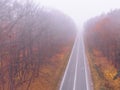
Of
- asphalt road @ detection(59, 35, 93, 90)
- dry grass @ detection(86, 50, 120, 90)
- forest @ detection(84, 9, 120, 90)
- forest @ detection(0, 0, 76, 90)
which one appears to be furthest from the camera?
forest @ detection(84, 9, 120, 90)

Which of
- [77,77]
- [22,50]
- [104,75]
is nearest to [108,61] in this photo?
[104,75]

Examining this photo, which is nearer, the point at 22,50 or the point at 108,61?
the point at 22,50

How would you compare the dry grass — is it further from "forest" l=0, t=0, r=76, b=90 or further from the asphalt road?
"forest" l=0, t=0, r=76, b=90

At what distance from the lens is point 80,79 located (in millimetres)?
46656

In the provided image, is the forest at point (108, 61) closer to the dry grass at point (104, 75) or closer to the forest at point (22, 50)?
the dry grass at point (104, 75)

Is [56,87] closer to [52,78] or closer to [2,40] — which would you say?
[52,78]

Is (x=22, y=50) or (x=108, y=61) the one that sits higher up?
(x=22, y=50)

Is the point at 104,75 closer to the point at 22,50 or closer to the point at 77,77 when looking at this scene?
the point at 77,77

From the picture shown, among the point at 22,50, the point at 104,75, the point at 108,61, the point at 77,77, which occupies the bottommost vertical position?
the point at 104,75

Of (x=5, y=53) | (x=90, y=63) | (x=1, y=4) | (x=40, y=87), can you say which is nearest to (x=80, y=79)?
(x=40, y=87)

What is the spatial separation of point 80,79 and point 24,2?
19.4 meters

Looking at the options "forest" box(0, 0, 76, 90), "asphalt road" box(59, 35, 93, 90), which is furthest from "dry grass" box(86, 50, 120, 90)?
Answer: "forest" box(0, 0, 76, 90)

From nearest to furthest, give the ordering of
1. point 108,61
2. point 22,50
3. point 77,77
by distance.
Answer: point 22,50 < point 77,77 < point 108,61

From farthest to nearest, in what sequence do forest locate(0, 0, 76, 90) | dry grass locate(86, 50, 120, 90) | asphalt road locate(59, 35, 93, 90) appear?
asphalt road locate(59, 35, 93, 90)
dry grass locate(86, 50, 120, 90)
forest locate(0, 0, 76, 90)
